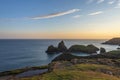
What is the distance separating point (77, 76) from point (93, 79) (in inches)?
148

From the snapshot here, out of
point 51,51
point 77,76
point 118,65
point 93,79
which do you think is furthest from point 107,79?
point 51,51

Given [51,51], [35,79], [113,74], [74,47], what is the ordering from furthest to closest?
[74,47]
[51,51]
[113,74]
[35,79]

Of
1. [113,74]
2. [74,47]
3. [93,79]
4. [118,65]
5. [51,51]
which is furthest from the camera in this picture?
[74,47]

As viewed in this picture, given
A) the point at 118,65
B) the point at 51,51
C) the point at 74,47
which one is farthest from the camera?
the point at 74,47

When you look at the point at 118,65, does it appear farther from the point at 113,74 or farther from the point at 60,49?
the point at 60,49

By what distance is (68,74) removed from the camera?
4009cm

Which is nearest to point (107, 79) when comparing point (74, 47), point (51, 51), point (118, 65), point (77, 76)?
point (77, 76)

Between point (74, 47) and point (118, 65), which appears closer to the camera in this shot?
point (118, 65)

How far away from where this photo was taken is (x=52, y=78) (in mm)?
37938

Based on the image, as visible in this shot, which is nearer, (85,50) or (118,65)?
(118,65)

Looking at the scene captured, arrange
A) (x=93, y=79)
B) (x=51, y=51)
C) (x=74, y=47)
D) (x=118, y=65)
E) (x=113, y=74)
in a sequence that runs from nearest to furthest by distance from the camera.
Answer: (x=93, y=79)
(x=113, y=74)
(x=118, y=65)
(x=51, y=51)
(x=74, y=47)

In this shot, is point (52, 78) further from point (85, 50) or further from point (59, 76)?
point (85, 50)

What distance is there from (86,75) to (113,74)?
9497 mm

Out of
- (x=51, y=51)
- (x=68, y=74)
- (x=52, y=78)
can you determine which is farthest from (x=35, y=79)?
(x=51, y=51)
